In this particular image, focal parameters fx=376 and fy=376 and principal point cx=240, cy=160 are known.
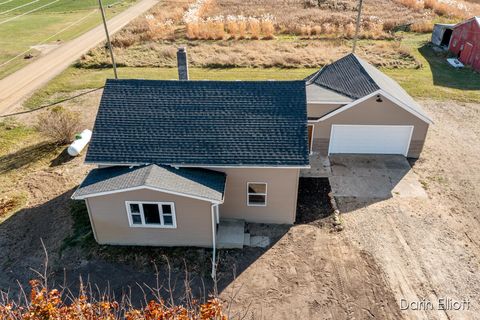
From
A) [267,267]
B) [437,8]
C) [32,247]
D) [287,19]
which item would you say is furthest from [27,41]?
[437,8]

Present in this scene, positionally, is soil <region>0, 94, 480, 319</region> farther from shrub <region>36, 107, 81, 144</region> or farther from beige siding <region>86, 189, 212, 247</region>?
shrub <region>36, 107, 81, 144</region>

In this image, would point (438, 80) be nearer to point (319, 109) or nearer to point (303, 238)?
point (319, 109)

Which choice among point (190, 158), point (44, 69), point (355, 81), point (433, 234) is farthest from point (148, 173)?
point (44, 69)

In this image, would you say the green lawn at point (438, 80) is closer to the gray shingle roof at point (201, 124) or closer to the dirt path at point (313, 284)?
the gray shingle roof at point (201, 124)

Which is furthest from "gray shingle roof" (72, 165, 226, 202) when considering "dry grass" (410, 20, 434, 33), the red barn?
"dry grass" (410, 20, 434, 33)

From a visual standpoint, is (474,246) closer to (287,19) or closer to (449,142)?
(449,142)

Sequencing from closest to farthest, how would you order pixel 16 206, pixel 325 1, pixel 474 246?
pixel 474 246, pixel 16 206, pixel 325 1
